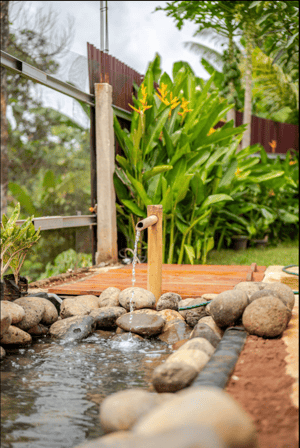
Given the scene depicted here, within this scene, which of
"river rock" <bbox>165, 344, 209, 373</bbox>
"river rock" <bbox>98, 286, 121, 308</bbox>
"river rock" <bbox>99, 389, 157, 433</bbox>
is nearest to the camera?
"river rock" <bbox>99, 389, 157, 433</bbox>

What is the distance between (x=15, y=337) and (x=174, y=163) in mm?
2954

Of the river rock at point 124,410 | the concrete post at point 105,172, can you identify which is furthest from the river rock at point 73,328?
the concrete post at point 105,172

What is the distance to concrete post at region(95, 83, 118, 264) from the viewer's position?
5.04 meters

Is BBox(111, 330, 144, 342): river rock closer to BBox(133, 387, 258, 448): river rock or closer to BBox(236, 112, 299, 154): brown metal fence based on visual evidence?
BBox(133, 387, 258, 448): river rock

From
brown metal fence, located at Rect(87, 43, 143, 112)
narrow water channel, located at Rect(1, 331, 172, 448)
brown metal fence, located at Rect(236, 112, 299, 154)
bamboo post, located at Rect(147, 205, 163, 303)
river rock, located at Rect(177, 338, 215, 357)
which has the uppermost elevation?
brown metal fence, located at Rect(236, 112, 299, 154)

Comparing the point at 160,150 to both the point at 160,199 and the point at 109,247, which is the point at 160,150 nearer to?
the point at 160,199

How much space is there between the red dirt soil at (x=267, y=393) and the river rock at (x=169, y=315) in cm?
121

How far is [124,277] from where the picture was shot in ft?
14.3

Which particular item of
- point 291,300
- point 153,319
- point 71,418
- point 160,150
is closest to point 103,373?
point 71,418

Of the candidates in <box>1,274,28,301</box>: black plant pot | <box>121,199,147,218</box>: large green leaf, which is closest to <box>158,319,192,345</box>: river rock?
<box>1,274,28,301</box>: black plant pot

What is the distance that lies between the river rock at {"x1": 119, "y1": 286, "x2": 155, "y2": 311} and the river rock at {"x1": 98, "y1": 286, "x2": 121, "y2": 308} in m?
0.09

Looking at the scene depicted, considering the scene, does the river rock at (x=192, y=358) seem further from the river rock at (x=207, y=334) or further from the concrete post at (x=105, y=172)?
the concrete post at (x=105, y=172)

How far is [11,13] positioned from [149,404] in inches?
322

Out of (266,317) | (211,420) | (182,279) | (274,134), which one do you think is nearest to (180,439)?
(211,420)
